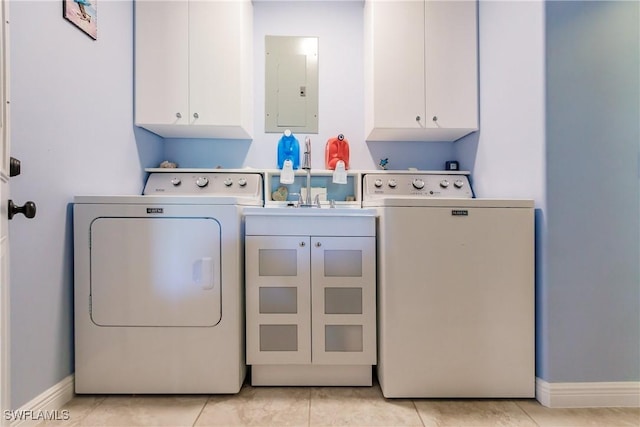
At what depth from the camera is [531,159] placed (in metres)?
1.53

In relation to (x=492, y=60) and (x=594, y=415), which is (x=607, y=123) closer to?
(x=492, y=60)

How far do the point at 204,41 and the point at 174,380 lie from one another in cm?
186

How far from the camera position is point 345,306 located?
A: 158 centimetres

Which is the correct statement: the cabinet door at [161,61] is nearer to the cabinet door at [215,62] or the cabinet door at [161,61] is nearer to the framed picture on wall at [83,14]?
the cabinet door at [215,62]

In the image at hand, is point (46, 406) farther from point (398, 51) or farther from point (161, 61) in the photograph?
point (398, 51)

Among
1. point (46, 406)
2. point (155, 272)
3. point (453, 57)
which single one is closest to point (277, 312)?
point (155, 272)

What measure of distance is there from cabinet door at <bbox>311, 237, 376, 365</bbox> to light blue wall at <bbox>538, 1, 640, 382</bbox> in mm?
774

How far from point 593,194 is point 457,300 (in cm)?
75

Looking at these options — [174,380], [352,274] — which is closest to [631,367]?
[352,274]

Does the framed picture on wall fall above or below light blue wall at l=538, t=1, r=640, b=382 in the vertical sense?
above

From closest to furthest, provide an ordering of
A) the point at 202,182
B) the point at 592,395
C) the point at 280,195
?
the point at 592,395 < the point at 202,182 < the point at 280,195

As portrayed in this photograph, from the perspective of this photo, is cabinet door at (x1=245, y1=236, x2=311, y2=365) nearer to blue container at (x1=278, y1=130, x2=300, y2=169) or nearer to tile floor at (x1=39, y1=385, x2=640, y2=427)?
tile floor at (x1=39, y1=385, x2=640, y2=427)

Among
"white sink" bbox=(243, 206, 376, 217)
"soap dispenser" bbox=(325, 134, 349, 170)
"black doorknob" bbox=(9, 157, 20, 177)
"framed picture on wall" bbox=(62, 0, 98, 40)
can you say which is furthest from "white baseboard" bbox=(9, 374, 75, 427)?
"soap dispenser" bbox=(325, 134, 349, 170)

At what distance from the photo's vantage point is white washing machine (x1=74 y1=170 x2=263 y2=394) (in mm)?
1493
